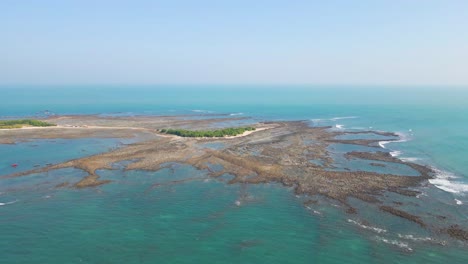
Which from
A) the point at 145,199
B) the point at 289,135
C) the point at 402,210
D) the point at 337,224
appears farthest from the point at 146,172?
the point at 289,135

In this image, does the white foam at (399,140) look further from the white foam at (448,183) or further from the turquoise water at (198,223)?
the turquoise water at (198,223)

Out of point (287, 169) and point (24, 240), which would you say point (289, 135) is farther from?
point (24, 240)

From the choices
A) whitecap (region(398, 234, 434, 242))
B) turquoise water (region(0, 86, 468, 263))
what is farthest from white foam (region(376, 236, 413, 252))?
whitecap (region(398, 234, 434, 242))

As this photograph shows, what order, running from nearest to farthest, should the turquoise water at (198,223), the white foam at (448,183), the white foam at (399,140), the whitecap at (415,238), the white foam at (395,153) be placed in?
the turquoise water at (198,223), the whitecap at (415,238), the white foam at (448,183), the white foam at (395,153), the white foam at (399,140)


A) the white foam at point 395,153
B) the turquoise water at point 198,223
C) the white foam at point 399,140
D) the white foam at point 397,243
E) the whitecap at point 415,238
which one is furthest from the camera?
the white foam at point 399,140

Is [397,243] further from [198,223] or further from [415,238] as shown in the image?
[198,223]

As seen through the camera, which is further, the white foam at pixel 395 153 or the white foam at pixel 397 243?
the white foam at pixel 395 153

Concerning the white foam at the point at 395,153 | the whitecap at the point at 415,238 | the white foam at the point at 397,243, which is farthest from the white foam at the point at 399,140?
the white foam at the point at 397,243

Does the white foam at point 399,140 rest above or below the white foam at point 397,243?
above

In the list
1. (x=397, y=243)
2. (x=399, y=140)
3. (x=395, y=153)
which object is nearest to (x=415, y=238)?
(x=397, y=243)

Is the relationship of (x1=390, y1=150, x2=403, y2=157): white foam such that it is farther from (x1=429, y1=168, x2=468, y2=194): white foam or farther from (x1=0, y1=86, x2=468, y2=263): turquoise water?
(x1=429, y1=168, x2=468, y2=194): white foam
